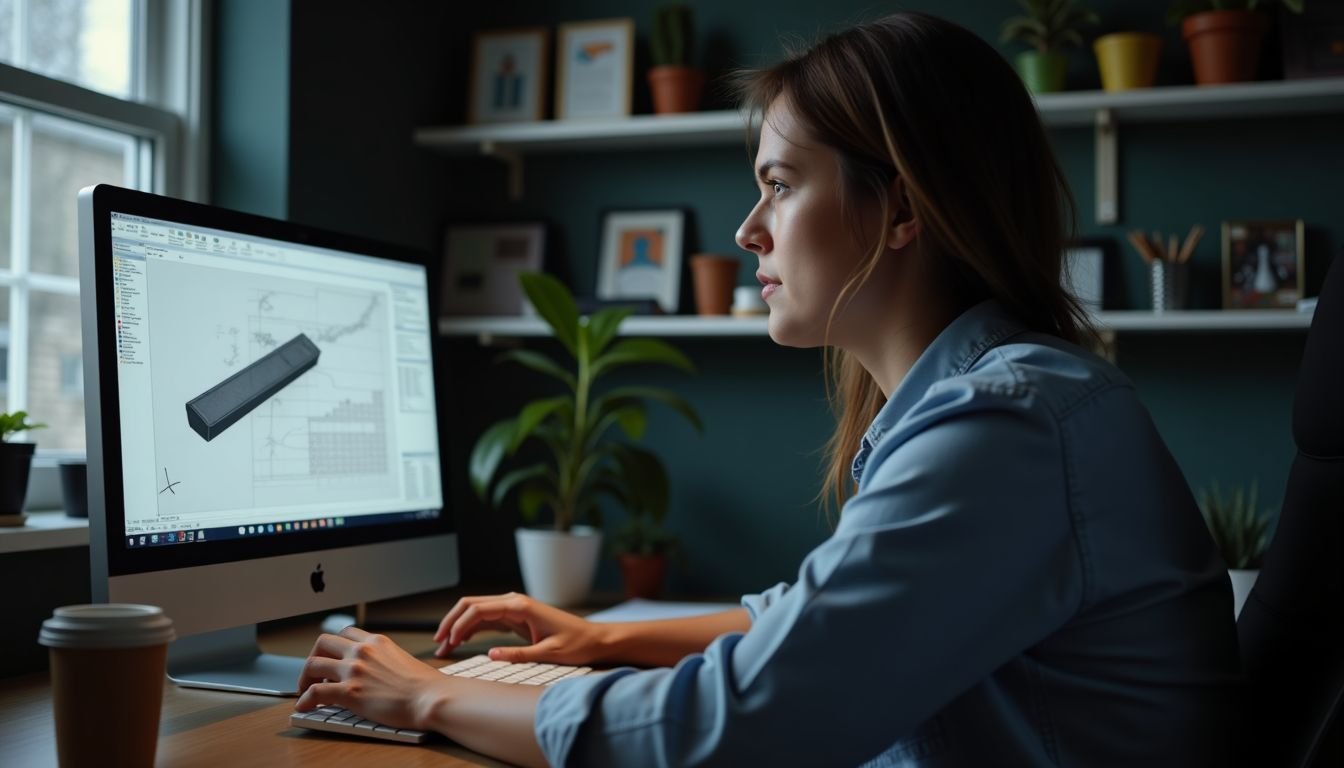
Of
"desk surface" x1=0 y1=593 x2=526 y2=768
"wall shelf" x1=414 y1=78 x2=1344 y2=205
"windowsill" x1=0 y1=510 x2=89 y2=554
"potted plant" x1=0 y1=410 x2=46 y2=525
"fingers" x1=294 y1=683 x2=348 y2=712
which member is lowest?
"desk surface" x1=0 y1=593 x2=526 y2=768

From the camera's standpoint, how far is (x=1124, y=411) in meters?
0.90

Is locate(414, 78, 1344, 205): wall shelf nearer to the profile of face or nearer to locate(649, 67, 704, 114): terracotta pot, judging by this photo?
locate(649, 67, 704, 114): terracotta pot

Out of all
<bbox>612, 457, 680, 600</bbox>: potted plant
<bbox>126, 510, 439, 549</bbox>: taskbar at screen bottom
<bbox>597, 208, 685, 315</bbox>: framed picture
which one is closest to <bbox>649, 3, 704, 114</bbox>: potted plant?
<bbox>597, 208, 685, 315</bbox>: framed picture

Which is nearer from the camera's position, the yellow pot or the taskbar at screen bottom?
the taskbar at screen bottom

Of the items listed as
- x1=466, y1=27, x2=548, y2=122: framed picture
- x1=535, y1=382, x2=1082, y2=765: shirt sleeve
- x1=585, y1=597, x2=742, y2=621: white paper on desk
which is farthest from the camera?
x1=466, y1=27, x2=548, y2=122: framed picture

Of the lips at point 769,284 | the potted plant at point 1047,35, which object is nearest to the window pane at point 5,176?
the lips at point 769,284

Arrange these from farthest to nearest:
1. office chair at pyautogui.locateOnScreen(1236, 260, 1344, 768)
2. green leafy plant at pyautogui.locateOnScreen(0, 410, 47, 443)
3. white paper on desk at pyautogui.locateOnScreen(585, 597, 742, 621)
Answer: white paper on desk at pyautogui.locateOnScreen(585, 597, 742, 621)
green leafy plant at pyautogui.locateOnScreen(0, 410, 47, 443)
office chair at pyautogui.locateOnScreen(1236, 260, 1344, 768)

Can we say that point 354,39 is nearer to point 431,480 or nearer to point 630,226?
point 630,226

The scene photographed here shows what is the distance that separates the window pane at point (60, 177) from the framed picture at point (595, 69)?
87 centimetres

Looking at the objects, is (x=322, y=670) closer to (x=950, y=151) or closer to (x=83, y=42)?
(x=950, y=151)

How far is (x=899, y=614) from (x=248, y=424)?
788mm

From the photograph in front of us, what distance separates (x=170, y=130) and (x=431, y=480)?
0.87 meters

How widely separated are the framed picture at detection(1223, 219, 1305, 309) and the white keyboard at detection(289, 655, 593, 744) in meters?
1.45

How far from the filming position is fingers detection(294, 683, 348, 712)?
1065mm
